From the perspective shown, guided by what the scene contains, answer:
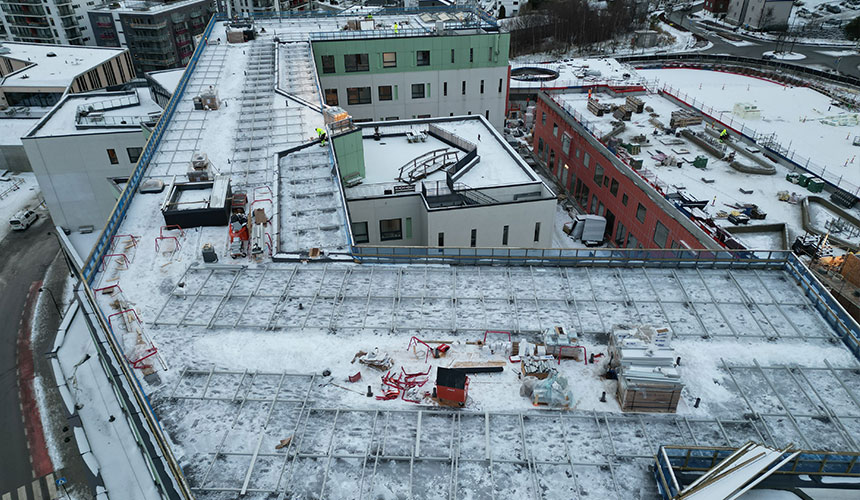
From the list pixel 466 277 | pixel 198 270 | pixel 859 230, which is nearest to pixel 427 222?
pixel 466 277

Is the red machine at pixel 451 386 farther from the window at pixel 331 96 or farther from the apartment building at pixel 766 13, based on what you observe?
the apartment building at pixel 766 13

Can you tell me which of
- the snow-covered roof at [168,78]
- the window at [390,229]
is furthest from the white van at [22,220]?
the window at [390,229]

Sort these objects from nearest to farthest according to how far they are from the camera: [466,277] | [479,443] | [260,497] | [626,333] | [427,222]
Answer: [260,497] → [479,443] → [626,333] → [466,277] → [427,222]

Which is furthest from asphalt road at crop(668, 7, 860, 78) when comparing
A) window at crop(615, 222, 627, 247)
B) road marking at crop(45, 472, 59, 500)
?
road marking at crop(45, 472, 59, 500)

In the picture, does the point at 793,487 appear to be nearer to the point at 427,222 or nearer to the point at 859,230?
the point at 427,222

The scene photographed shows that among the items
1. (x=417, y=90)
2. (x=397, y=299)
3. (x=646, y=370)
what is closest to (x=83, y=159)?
(x=417, y=90)

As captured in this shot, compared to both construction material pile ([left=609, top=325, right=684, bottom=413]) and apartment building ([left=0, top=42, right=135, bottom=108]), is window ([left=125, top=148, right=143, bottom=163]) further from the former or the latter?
construction material pile ([left=609, top=325, right=684, bottom=413])

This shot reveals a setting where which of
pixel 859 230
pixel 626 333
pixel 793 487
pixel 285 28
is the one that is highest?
pixel 285 28
